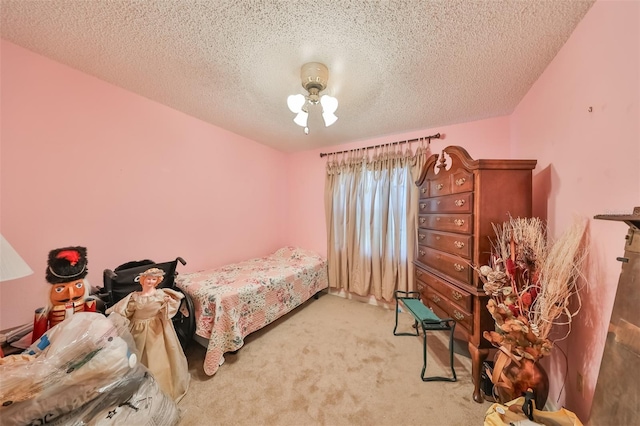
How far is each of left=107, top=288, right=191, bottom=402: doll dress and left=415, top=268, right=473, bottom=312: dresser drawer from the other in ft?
6.81

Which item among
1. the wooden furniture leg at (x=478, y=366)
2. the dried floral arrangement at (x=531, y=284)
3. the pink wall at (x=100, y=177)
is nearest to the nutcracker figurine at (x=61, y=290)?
the pink wall at (x=100, y=177)

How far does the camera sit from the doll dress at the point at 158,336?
133cm

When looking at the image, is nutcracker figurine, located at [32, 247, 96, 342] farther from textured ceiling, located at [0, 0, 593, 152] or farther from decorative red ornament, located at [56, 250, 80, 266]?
textured ceiling, located at [0, 0, 593, 152]

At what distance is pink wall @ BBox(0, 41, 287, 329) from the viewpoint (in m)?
1.39

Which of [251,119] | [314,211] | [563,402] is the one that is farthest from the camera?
[314,211]

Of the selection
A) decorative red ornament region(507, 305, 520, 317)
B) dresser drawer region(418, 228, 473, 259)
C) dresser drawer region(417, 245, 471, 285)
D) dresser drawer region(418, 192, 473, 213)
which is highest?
dresser drawer region(418, 192, 473, 213)

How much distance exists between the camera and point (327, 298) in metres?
3.06

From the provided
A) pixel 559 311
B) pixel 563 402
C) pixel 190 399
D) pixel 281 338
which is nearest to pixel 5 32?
pixel 190 399

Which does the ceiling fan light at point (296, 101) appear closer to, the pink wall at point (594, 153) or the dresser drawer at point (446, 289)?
the pink wall at point (594, 153)

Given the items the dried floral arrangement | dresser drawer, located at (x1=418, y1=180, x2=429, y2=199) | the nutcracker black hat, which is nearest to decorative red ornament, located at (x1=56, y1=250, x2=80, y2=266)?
the nutcracker black hat

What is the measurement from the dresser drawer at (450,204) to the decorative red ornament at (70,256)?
8.41 ft

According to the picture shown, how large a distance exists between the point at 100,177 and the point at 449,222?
9.79 ft

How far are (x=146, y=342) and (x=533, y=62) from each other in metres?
3.31

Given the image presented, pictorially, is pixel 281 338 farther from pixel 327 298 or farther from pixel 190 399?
pixel 327 298
